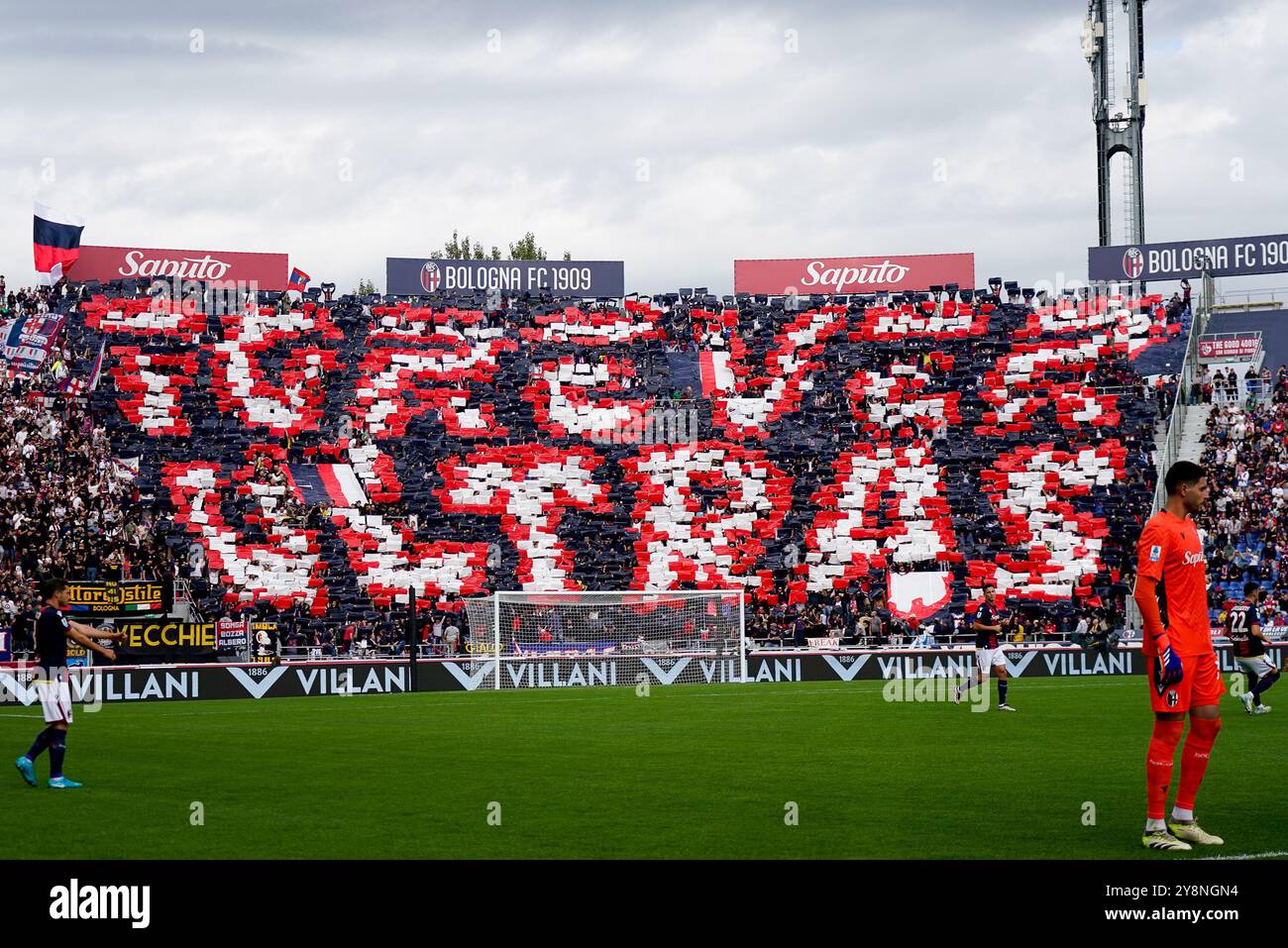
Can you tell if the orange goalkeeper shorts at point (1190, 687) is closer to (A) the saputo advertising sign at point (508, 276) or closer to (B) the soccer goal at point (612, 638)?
(B) the soccer goal at point (612, 638)

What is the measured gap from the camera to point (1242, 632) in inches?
1050

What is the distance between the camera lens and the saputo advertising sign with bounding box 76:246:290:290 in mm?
60250

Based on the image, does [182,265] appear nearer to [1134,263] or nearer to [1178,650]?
[1134,263]

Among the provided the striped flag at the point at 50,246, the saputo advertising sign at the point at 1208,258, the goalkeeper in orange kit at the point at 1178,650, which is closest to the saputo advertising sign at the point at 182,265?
the striped flag at the point at 50,246

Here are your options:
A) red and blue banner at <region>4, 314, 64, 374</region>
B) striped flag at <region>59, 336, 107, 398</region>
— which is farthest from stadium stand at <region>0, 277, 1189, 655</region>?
red and blue banner at <region>4, 314, 64, 374</region>

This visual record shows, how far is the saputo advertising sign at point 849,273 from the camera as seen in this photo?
6456 centimetres

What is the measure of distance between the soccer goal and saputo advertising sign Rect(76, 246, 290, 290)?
23808 millimetres

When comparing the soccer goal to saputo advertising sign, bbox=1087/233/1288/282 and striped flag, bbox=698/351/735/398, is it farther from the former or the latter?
saputo advertising sign, bbox=1087/233/1288/282

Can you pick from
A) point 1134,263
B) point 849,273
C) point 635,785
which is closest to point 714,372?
point 849,273

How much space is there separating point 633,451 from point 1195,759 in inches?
1733

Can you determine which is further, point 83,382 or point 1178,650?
point 83,382

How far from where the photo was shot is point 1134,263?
6488 cm

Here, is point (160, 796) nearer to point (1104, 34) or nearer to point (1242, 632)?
point (1242, 632)
